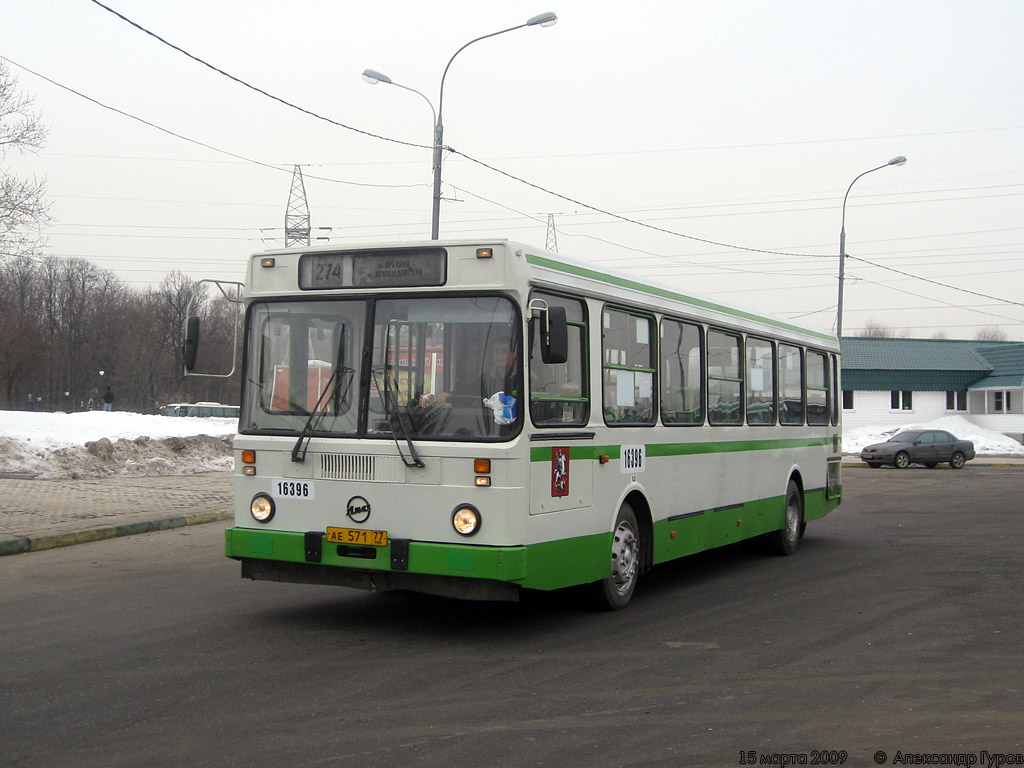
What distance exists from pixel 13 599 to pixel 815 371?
33.8ft

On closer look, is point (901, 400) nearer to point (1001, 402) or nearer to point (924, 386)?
point (924, 386)

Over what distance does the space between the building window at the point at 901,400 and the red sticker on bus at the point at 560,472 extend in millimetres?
55860

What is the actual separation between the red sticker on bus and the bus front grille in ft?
3.66

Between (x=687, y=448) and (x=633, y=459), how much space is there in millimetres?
1336

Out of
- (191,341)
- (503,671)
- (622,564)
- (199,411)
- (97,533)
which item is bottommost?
(503,671)

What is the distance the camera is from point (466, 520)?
295 inches

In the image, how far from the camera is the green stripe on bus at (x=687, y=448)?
25.8 feet

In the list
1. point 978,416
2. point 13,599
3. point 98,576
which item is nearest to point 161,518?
point 98,576

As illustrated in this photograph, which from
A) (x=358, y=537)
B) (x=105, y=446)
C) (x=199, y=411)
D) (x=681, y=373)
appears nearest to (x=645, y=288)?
(x=681, y=373)

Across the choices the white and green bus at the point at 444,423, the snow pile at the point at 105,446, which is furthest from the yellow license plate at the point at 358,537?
the snow pile at the point at 105,446

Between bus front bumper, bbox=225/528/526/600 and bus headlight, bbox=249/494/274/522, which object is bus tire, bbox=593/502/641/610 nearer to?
bus front bumper, bbox=225/528/526/600

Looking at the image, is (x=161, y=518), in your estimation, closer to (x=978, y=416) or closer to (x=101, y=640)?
(x=101, y=640)

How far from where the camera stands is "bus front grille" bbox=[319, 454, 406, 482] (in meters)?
7.70

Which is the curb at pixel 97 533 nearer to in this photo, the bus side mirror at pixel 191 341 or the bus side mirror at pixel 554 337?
the bus side mirror at pixel 191 341
